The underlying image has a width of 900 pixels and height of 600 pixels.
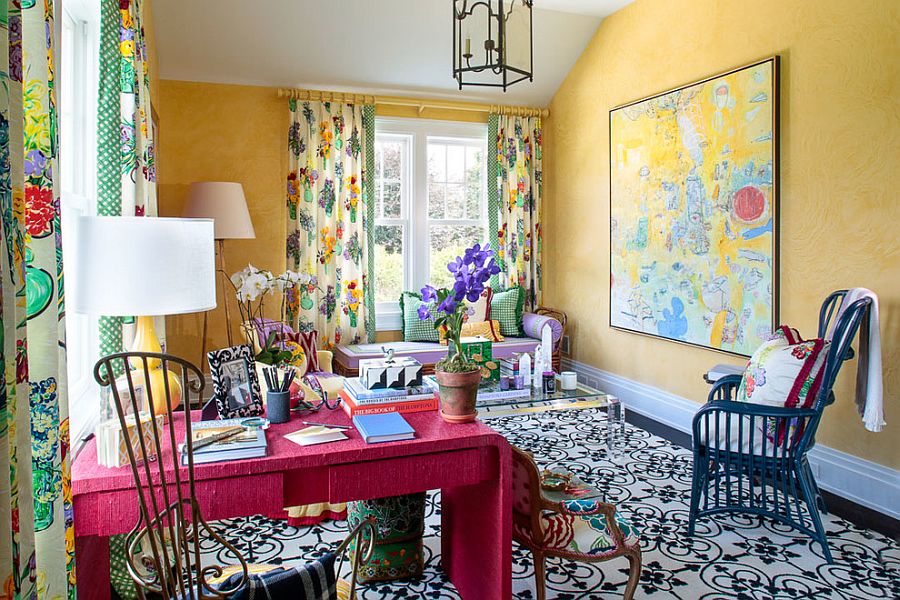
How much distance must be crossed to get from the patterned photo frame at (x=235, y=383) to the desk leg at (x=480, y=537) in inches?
31.9

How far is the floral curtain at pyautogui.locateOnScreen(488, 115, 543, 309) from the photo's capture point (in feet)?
19.6

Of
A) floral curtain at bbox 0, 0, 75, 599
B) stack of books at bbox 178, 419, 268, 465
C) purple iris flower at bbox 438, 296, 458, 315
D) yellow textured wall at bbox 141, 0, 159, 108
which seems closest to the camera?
floral curtain at bbox 0, 0, 75, 599

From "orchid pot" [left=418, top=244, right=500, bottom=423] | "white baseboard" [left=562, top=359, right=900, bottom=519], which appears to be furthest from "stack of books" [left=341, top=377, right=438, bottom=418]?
"white baseboard" [left=562, top=359, right=900, bottom=519]

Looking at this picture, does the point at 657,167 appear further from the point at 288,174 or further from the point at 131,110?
the point at 131,110

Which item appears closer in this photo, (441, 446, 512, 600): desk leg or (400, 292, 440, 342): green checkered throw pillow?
(441, 446, 512, 600): desk leg

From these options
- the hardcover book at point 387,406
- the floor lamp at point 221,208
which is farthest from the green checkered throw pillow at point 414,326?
the hardcover book at point 387,406

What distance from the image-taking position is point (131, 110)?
8.95 feet

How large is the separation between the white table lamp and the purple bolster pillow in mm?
3985

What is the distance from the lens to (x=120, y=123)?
273 cm

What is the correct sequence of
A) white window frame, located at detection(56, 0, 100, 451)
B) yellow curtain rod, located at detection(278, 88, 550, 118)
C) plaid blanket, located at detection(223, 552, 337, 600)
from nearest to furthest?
1. plaid blanket, located at detection(223, 552, 337, 600)
2. white window frame, located at detection(56, 0, 100, 451)
3. yellow curtain rod, located at detection(278, 88, 550, 118)

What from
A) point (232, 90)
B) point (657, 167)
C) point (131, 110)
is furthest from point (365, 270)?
point (131, 110)

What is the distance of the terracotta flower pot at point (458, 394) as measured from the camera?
206 cm

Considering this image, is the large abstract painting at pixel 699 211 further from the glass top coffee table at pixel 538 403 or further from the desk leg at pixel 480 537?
the desk leg at pixel 480 537

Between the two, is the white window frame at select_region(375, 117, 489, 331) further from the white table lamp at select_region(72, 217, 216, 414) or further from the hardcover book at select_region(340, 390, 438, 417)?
the white table lamp at select_region(72, 217, 216, 414)
